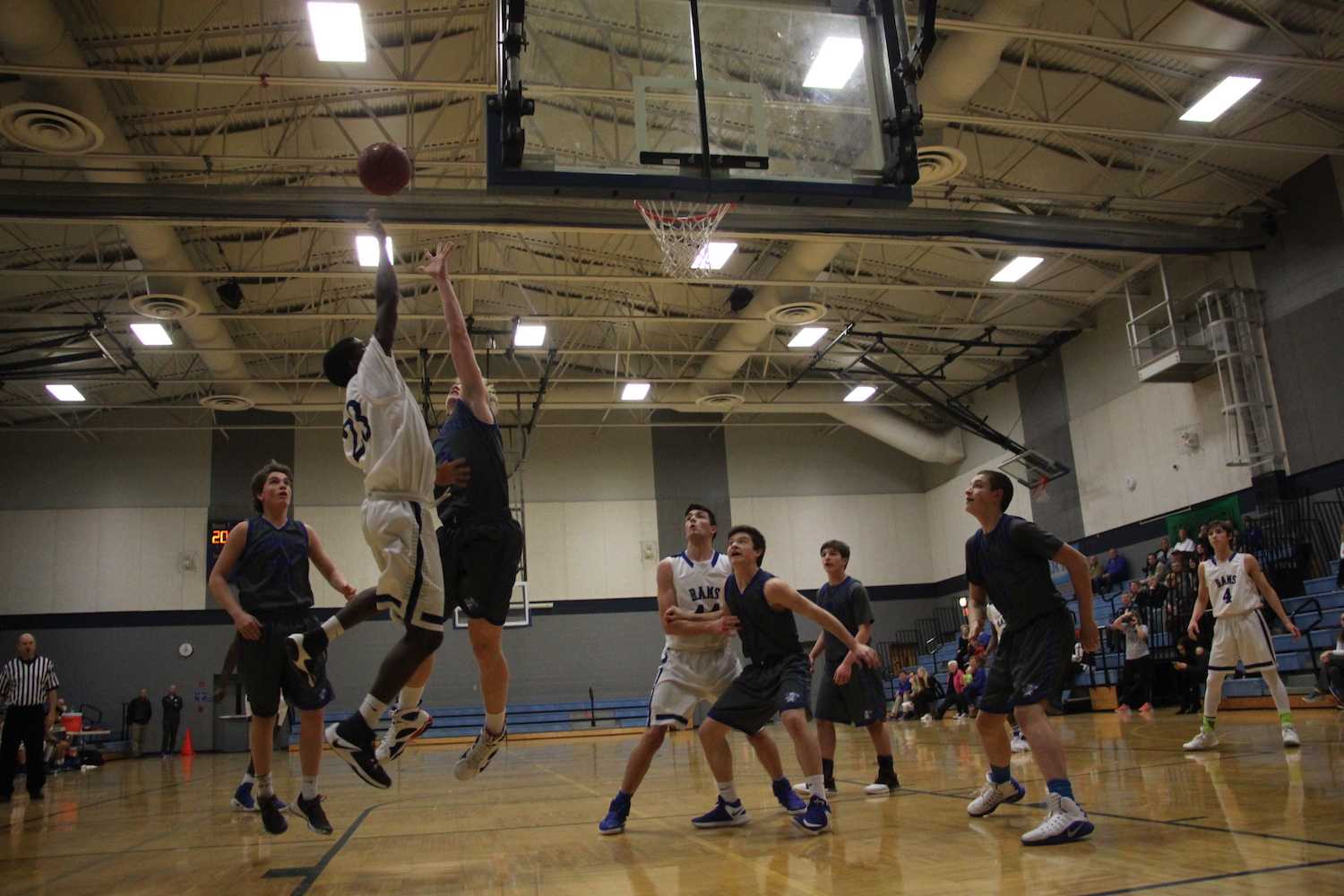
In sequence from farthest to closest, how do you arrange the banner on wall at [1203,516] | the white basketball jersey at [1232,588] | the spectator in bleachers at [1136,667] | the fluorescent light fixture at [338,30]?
the banner on wall at [1203,516] < the spectator in bleachers at [1136,667] < the fluorescent light fixture at [338,30] < the white basketball jersey at [1232,588]

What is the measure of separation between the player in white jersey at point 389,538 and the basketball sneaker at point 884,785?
9.99 feet

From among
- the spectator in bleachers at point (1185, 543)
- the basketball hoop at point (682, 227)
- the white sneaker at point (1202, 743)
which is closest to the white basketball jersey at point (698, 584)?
the white sneaker at point (1202, 743)

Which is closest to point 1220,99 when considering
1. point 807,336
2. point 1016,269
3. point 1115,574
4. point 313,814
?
point 1016,269

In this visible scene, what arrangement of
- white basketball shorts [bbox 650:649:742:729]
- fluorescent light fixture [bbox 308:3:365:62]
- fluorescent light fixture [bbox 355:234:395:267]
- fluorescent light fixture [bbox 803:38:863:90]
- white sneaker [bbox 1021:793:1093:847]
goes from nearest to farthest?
white sneaker [bbox 1021:793:1093:847] < white basketball shorts [bbox 650:649:742:729] < fluorescent light fixture [bbox 803:38:863:90] < fluorescent light fixture [bbox 308:3:365:62] < fluorescent light fixture [bbox 355:234:395:267]

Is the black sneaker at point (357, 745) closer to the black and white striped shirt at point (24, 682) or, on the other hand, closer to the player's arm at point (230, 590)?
the player's arm at point (230, 590)

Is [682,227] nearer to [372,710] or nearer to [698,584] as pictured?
[698,584]

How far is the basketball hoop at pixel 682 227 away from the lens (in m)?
11.8

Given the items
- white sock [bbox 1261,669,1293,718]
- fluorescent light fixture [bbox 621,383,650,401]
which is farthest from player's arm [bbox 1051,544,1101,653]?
fluorescent light fixture [bbox 621,383,650,401]

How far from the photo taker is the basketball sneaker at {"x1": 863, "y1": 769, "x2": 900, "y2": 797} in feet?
20.4

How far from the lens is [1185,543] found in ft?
54.4

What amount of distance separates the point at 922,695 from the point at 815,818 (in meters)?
15.4

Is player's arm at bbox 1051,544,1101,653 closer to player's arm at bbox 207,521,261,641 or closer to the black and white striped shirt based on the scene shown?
player's arm at bbox 207,521,261,641

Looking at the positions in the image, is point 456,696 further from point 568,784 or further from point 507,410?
point 568,784

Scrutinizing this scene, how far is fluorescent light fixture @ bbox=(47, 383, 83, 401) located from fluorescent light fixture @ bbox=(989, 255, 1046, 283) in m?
18.1
